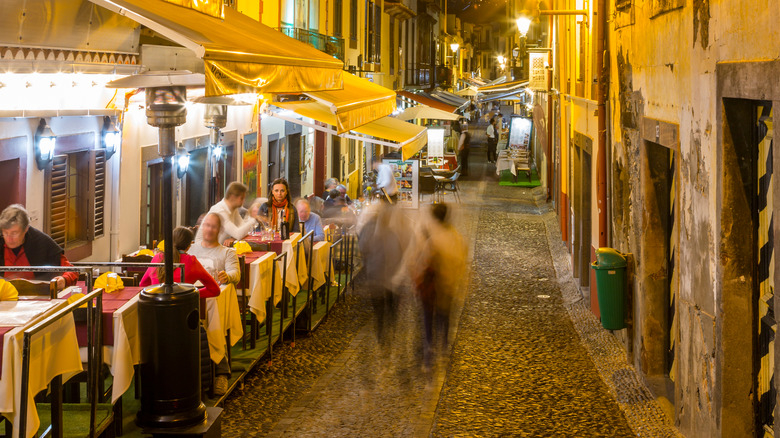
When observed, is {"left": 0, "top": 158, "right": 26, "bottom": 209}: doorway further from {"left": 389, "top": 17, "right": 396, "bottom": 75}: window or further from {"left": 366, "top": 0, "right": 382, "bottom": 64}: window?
{"left": 389, "top": 17, "right": 396, "bottom": 75}: window

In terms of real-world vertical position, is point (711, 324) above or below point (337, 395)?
above

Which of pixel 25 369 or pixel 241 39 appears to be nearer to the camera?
pixel 25 369

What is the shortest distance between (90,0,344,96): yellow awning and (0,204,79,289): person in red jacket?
195cm

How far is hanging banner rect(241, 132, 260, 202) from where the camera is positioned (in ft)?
55.3

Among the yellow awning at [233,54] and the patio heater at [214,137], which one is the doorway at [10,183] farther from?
the patio heater at [214,137]

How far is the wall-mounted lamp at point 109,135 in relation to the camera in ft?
35.9

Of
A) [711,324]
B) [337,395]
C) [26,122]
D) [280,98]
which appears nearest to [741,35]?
[711,324]

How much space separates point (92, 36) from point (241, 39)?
1822 millimetres

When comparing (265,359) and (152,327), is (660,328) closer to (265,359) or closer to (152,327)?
(265,359)

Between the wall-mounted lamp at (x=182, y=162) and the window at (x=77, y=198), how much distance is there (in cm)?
198

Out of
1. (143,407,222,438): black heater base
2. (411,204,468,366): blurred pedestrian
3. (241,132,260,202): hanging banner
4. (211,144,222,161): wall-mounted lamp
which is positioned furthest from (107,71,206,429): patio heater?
(241,132,260,202): hanging banner

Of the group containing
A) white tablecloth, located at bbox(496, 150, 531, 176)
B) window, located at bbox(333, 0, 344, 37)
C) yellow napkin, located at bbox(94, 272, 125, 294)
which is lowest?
yellow napkin, located at bbox(94, 272, 125, 294)

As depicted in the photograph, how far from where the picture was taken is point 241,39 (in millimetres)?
9625

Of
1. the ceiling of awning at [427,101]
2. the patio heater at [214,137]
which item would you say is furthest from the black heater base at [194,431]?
the ceiling of awning at [427,101]
